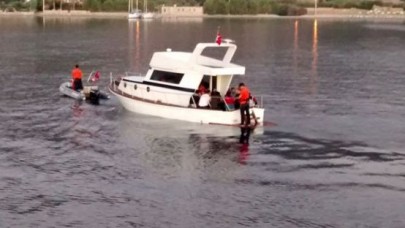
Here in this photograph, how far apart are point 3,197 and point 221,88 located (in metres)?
18.1

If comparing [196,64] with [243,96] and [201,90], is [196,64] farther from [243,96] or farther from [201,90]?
[243,96]

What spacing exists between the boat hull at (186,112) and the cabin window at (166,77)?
165 centimetres

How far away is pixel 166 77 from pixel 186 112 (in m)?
3.25

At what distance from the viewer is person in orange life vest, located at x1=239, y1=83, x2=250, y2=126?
42156mm

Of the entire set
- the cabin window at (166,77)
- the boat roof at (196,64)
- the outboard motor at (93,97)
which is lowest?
the outboard motor at (93,97)

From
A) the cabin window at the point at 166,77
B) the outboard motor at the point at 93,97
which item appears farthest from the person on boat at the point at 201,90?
the outboard motor at the point at 93,97

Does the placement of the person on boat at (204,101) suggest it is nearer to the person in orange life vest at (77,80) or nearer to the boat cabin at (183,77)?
the boat cabin at (183,77)

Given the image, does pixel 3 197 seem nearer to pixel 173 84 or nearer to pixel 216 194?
pixel 216 194

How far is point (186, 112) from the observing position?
4472 cm

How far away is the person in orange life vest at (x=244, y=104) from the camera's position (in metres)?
42.2

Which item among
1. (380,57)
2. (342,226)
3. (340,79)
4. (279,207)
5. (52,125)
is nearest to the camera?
(342,226)

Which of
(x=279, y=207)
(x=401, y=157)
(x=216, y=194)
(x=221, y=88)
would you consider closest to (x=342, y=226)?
(x=279, y=207)

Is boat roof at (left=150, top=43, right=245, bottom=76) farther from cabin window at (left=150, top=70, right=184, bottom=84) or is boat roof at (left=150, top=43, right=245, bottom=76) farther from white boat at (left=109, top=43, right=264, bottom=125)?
cabin window at (left=150, top=70, right=184, bottom=84)

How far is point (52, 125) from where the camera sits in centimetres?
4522
